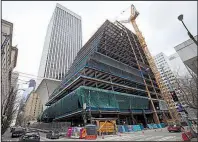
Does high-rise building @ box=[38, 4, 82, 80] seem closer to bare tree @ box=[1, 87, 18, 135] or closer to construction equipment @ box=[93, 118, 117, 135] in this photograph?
bare tree @ box=[1, 87, 18, 135]

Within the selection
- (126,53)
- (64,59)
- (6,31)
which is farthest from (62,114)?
(64,59)

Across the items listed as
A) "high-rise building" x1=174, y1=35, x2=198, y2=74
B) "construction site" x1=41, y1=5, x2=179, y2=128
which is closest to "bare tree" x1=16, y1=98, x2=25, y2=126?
"construction site" x1=41, y1=5, x2=179, y2=128

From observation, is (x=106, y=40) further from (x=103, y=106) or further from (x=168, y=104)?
(x=168, y=104)

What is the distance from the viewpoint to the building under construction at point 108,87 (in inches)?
1460

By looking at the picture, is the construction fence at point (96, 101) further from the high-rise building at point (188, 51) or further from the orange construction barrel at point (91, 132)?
the high-rise building at point (188, 51)

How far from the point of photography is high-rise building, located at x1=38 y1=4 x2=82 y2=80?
110 metres

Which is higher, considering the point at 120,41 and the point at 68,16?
the point at 68,16

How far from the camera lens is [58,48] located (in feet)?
390

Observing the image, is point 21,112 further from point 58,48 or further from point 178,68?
point 178,68

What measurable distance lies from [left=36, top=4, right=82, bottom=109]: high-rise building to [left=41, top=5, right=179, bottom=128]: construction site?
159 feet

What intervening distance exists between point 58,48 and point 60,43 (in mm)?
7517

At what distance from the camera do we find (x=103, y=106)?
123 feet

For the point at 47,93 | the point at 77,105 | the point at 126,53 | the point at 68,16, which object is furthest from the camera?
the point at 68,16

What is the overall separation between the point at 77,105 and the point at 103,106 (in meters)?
6.52
